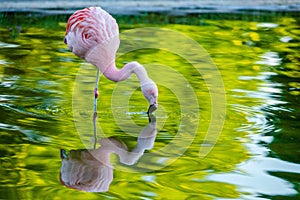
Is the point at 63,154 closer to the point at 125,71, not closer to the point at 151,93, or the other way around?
the point at 151,93

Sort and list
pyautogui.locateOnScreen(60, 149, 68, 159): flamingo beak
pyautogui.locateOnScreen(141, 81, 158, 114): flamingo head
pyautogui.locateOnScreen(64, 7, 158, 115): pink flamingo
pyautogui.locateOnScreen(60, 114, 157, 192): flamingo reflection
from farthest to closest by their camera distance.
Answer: pyautogui.locateOnScreen(64, 7, 158, 115): pink flamingo < pyautogui.locateOnScreen(141, 81, 158, 114): flamingo head < pyautogui.locateOnScreen(60, 149, 68, 159): flamingo beak < pyautogui.locateOnScreen(60, 114, 157, 192): flamingo reflection

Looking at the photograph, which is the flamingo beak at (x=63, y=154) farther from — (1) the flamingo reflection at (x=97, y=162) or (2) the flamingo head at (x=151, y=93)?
(2) the flamingo head at (x=151, y=93)

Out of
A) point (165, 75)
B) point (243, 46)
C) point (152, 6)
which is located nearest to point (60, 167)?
point (165, 75)

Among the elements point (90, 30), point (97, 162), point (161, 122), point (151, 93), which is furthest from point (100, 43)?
point (97, 162)

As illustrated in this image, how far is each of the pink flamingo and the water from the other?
34 cm

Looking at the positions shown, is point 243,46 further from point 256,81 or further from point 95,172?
point 95,172

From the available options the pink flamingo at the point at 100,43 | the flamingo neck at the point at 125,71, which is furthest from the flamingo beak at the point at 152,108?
the flamingo neck at the point at 125,71

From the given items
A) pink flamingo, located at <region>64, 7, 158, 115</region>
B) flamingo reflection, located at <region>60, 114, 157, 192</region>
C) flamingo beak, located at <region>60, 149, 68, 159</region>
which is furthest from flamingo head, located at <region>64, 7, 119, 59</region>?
flamingo beak, located at <region>60, 149, 68, 159</region>

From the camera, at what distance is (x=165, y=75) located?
9.73 meters

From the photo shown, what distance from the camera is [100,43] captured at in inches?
309

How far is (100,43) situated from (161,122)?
3.23 ft

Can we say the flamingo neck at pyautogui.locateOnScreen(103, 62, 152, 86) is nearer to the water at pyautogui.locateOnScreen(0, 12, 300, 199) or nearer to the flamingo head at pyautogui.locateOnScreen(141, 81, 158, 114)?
the flamingo head at pyautogui.locateOnScreen(141, 81, 158, 114)

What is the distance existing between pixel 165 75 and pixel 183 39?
8.14 ft

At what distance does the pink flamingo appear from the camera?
779 centimetres
